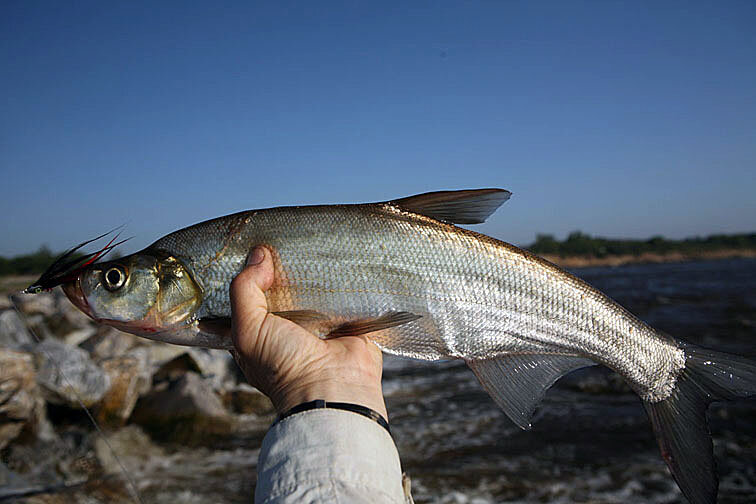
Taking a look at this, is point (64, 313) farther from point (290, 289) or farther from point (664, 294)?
point (664, 294)

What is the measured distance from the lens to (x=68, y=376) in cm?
754

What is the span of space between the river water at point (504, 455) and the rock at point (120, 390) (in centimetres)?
56

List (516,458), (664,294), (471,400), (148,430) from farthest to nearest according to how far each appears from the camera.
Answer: (664,294) → (471,400) → (148,430) → (516,458)

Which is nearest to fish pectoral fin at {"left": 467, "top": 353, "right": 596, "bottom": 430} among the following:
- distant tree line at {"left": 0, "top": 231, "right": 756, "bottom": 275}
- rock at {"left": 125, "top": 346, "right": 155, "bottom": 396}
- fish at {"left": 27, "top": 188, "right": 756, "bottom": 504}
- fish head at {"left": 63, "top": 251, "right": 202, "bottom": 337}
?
fish at {"left": 27, "top": 188, "right": 756, "bottom": 504}

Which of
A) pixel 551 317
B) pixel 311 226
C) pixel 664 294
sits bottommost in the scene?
pixel 664 294

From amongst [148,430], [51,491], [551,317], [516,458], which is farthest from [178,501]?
[551,317]

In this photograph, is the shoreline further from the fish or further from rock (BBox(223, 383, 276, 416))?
the fish

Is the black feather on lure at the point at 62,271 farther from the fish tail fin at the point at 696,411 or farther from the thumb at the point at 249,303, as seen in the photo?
the fish tail fin at the point at 696,411

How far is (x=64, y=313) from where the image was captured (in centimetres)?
1216

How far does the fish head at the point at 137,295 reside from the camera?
9.06 feet

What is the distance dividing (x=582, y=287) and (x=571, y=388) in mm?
8401

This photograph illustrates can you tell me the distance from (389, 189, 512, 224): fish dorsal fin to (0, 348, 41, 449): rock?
6.36 metres

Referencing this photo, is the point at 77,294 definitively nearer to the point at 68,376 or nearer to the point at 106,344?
the point at 68,376

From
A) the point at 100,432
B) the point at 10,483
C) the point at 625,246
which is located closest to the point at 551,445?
the point at 100,432
